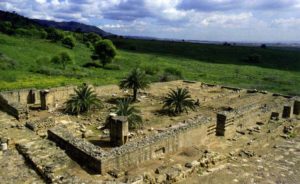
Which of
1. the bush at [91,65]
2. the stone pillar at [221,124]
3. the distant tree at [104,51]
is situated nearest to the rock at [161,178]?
the stone pillar at [221,124]

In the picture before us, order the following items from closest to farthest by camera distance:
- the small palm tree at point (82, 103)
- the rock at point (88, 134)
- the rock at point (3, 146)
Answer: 1. the rock at point (3, 146)
2. the rock at point (88, 134)
3. the small palm tree at point (82, 103)

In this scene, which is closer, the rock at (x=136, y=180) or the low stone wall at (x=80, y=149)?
the rock at (x=136, y=180)

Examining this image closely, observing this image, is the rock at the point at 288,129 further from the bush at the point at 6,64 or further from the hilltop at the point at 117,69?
the bush at the point at 6,64

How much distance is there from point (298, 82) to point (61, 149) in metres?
36.6

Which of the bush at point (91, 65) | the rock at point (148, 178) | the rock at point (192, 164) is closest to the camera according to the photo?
the rock at point (148, 178)

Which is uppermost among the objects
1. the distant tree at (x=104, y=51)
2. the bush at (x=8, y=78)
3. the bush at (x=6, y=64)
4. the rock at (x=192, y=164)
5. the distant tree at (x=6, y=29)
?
the distant tree at (x=6, y=29)

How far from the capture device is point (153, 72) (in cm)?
3875

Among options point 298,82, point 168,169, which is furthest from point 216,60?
point 168,169

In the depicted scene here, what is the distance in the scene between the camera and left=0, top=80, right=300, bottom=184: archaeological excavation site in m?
10.2

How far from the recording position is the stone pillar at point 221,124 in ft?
48.0

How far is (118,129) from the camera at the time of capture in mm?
12703

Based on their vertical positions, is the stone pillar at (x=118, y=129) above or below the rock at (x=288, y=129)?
above

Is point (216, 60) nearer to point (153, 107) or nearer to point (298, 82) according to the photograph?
point (298, 82)

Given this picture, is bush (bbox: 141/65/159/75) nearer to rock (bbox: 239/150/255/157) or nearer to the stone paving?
rock (bbox: 239/150/255/157)
